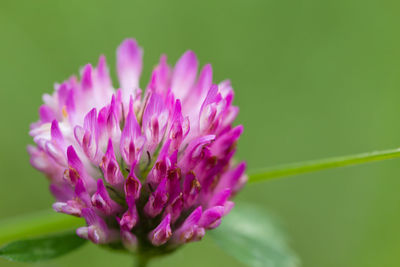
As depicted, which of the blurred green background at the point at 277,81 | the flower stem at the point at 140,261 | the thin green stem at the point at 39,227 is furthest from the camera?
the blurred green background at the point at 277,81

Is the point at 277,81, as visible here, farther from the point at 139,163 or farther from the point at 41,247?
the point at 41,247

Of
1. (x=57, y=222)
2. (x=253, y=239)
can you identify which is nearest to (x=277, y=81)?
(x=253, y=239)

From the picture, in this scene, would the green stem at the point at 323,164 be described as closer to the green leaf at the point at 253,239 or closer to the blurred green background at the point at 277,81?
the green leaf at the point at 253,239

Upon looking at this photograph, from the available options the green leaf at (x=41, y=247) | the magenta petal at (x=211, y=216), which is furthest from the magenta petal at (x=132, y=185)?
the green leaf at (x=41, y=247)

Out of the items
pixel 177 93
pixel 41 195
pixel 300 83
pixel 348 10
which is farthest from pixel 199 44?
pixel 177 93

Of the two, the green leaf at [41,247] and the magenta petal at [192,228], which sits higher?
the magenta petal at [192,228]

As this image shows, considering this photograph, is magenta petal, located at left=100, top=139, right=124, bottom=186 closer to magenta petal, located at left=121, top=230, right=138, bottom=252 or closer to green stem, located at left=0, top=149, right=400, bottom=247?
magenta petal, located at left=121, top=230, right=138, bottom=252

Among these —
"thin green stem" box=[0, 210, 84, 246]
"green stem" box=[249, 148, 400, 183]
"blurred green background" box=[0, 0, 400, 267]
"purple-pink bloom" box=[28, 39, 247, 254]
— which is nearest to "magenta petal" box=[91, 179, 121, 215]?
"purple-pink bloom" box=[28, 39, 247, 254]
